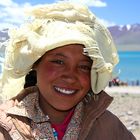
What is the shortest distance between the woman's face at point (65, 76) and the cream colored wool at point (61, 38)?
61mm

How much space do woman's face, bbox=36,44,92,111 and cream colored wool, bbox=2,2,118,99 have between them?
61 mm

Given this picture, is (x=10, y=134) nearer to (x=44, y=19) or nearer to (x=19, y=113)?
(x=19, y=113)

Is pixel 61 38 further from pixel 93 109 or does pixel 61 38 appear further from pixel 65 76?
pixel 93 109

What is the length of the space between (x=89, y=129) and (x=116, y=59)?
1.42 ft

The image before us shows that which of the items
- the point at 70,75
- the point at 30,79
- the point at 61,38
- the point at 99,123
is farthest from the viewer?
the point at 30,79

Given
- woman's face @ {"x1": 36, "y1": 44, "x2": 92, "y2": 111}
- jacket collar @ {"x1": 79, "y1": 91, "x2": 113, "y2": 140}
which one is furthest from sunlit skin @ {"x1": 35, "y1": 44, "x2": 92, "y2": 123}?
jacket collar @ {"x1": 79, "y1": 91, "x2": 113, "y2": 140}

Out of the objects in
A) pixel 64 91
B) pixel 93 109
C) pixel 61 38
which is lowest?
pixel 93 109

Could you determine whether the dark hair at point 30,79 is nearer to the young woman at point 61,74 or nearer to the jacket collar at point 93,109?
the young woman at point 61,74

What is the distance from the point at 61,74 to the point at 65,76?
0.03 metres

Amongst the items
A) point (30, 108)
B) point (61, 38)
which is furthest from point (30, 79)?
point (61, 38)

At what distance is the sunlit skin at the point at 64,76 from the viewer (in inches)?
120

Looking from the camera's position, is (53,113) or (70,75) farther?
(53,113)

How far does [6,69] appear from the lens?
127 inches

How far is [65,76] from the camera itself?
3061 mm
